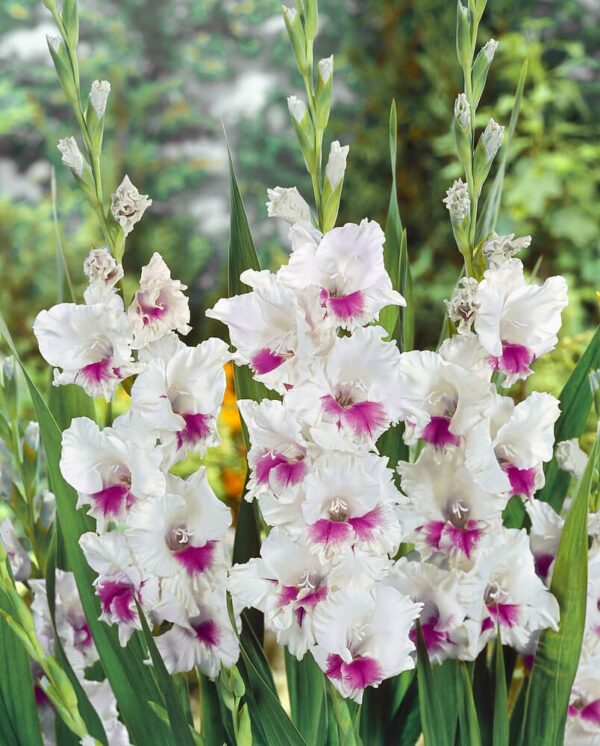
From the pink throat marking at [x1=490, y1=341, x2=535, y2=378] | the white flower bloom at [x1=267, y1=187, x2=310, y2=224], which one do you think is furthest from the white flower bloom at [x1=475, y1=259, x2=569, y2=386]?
the white flower bloom at [x1=267, y1=187, x2=310, y2=224]

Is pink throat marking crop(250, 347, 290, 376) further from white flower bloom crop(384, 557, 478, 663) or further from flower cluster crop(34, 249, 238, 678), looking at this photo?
white flower bloom crop(384, 557, 478, 663)

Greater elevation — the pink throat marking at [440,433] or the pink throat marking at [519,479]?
the pink throat marking at [440,433]

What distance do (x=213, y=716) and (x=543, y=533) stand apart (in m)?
0.23

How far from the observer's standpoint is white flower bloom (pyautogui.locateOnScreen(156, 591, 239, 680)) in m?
0.56

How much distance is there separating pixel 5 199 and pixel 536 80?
133cm

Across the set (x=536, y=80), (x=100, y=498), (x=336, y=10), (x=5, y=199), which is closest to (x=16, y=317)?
(x=5, y=199)

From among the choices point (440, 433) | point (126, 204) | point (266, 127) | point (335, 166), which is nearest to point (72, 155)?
point (126, 204)

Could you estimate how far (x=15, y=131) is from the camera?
268 cm

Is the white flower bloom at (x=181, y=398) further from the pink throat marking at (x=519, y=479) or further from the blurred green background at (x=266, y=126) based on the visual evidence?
the blurred green background at (x=266, y=126)

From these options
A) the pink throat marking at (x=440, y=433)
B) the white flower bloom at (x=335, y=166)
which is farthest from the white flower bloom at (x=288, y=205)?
the pink throat marking at (x=440, y=433)

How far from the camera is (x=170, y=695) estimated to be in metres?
0.57

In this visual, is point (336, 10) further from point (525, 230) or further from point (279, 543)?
point (279, 543)

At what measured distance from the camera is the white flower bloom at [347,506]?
501 millimetres

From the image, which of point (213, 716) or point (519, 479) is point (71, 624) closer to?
point (213, 716)
